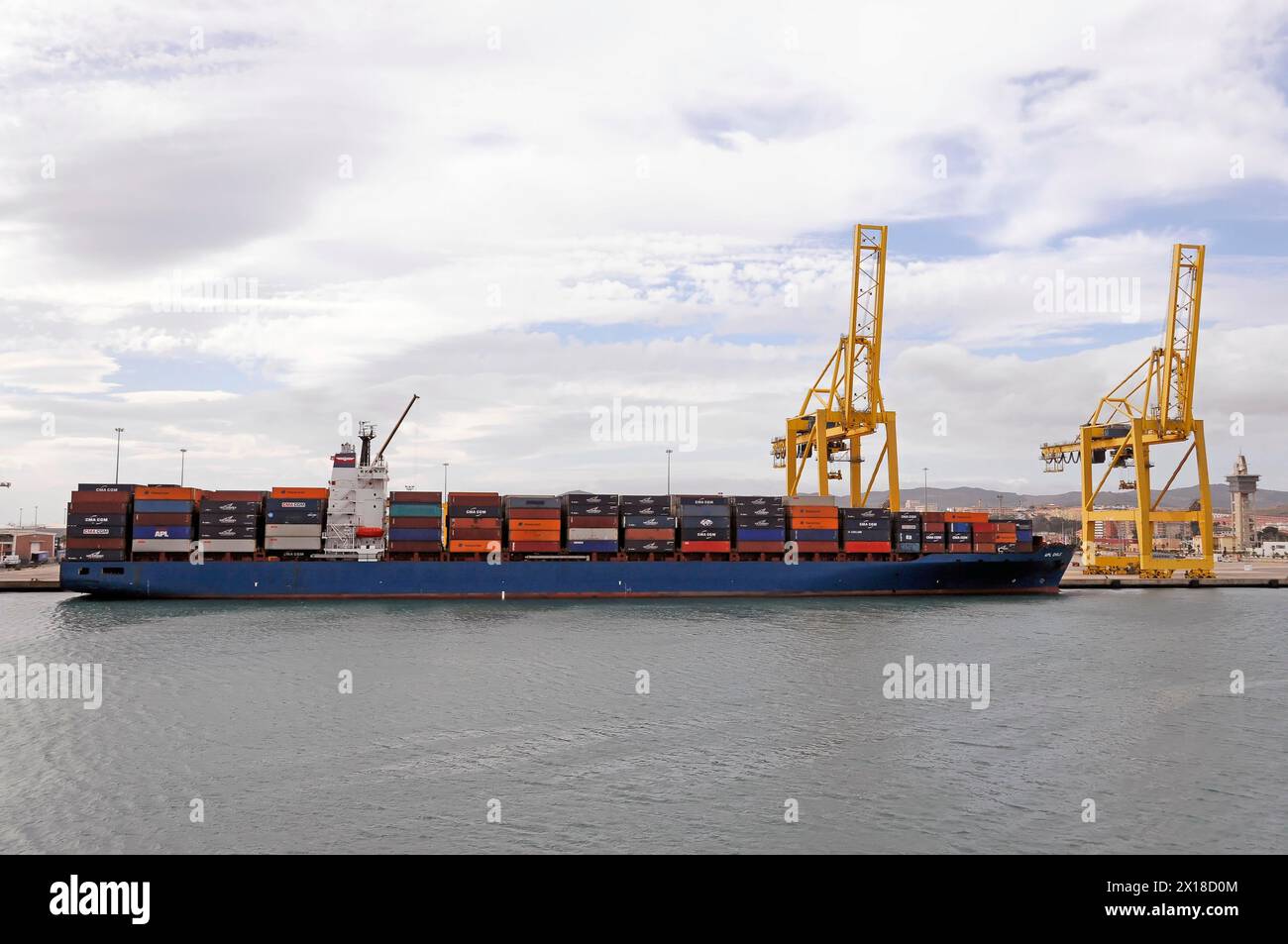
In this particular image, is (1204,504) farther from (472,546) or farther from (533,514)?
(472,546)

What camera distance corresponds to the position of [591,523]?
56.4m

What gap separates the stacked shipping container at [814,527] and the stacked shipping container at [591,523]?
12998 mm

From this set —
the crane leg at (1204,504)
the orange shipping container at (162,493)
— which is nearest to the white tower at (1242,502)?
the crane leg at (1204,504)

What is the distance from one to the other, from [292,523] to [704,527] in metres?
28.0

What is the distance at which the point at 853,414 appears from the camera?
63.9 m

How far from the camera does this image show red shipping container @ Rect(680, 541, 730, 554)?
56.5m

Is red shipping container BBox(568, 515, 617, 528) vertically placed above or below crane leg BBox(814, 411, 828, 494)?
below

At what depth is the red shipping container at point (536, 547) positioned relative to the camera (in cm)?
5544

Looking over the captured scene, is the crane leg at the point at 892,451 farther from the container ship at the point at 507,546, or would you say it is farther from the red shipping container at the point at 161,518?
the red shipping container at the point at 161,518

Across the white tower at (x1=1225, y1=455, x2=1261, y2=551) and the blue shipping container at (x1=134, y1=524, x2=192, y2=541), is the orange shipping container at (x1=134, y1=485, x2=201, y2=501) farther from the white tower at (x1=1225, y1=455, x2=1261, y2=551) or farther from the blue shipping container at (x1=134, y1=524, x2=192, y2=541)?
the white tower at (x1=1225, y1=455, x2=1261, y2=551)
